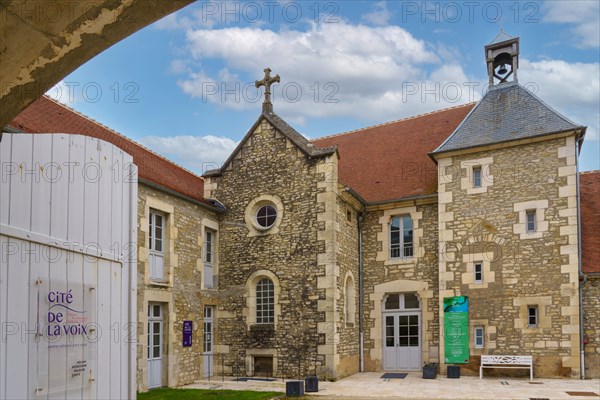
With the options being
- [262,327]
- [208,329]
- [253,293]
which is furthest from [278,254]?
[208,329]

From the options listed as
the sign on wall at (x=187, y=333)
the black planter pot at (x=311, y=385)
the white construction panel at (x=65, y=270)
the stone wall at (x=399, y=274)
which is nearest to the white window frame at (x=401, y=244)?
the stone wall at (x=399, y=274)

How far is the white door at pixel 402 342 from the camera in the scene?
50.6ft

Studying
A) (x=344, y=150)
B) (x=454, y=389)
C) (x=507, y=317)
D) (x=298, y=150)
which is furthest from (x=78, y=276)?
(x=344, y=150)

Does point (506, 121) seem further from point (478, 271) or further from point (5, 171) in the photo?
point (5, 171)

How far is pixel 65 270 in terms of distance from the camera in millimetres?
5023

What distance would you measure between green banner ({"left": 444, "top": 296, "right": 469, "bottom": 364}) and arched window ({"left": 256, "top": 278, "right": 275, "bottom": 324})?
178 inches

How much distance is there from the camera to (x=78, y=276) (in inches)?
205

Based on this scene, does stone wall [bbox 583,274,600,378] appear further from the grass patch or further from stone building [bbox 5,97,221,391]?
stone building [bbox 5,97,221,391]

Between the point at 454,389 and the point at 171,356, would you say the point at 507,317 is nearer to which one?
the point at 454,389

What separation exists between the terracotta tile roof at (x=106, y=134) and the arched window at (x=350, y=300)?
4495 millimetres

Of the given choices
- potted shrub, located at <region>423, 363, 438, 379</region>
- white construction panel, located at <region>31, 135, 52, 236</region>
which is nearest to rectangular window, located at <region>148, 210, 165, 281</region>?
potted shrub, located at <region>423, 363, 438, 379</region>

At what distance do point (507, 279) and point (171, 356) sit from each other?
8.37m

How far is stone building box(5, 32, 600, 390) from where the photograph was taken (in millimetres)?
13555

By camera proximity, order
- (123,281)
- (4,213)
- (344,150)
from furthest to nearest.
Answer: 1. (344,150)
2. (123,281)
3. (4,213)
